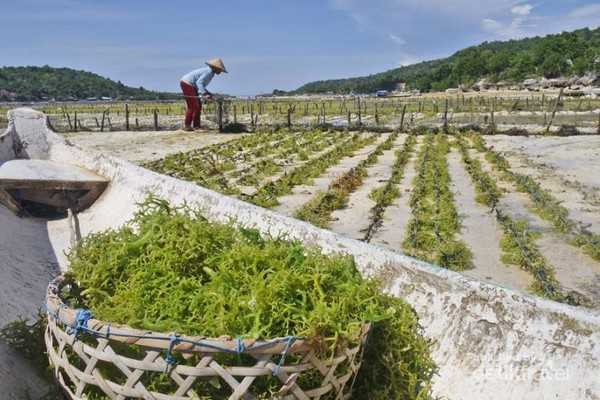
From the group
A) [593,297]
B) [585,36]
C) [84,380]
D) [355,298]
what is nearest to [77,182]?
[84,380]

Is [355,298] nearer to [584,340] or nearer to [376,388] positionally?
[376,388]

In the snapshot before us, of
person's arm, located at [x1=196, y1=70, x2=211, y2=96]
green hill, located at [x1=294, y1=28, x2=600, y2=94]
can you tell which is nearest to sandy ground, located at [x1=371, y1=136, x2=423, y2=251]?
person's arm, located at [x1=196, y1=70, x2=211, y2=96]

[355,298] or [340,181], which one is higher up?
[355,298]

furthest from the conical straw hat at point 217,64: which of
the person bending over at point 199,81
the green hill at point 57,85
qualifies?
the green hill at point 57,85

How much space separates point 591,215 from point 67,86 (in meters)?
147

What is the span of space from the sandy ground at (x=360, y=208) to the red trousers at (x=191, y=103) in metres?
6.03

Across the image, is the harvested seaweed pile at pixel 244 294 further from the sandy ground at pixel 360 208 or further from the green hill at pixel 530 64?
the green hill at pixel 530 64

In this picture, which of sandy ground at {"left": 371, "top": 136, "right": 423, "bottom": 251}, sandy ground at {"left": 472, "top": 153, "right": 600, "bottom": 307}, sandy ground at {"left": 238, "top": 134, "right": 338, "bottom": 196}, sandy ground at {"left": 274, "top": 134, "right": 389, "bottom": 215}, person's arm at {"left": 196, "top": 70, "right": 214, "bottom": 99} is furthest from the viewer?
person's arm at {"left": 196, "top": 70, "right": 214, "bottom": 99}

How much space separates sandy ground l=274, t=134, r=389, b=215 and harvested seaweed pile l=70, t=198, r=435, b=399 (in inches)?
202

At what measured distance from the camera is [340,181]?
933cm

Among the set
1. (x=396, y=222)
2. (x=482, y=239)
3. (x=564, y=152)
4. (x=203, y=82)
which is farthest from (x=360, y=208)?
(x=203, y=82)

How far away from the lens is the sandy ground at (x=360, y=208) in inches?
271

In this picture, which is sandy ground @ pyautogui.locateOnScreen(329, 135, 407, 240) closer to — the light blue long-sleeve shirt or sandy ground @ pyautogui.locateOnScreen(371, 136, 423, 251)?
sandy ground @ pyautogui.locateOnScreen(371, 136, 423, 251)

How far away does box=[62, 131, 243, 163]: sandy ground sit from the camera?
44.9 ft
